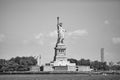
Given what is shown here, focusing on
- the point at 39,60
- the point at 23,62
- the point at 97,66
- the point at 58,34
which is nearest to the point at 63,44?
the point at 58,34

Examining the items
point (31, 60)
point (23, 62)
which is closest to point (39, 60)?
point (23, 62)

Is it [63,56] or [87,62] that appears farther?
[87,62]

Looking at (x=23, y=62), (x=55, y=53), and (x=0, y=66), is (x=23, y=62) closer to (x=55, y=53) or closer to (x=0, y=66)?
(x=0, y=66)

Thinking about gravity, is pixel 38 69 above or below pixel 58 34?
below

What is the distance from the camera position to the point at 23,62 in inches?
5743

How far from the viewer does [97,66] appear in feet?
516

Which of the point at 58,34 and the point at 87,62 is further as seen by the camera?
the point at 87,62

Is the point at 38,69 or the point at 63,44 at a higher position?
the point at 63,44

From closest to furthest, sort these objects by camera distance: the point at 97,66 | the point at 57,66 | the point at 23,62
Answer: the point at 57,66, the point at 23,62, the point at 97,66

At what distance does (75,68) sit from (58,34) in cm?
1095

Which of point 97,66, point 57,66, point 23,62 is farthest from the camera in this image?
point 97,66

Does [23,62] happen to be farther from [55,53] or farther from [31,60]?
[55,53]

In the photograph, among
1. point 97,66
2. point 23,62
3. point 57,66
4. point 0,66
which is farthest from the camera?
point 97,66

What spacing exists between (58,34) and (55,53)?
5552 millimetres
